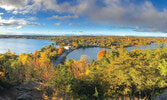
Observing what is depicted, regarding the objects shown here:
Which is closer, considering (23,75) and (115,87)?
(115,87)

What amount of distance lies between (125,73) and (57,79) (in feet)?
21.0

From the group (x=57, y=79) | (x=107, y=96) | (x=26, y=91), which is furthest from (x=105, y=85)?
(x=26, y=91)

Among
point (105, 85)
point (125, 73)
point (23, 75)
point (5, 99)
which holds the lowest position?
point (23, 75)

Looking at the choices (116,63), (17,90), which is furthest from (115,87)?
(17,90)

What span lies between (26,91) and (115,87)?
8441mm

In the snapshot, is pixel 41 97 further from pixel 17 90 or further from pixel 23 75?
pixel 23 75

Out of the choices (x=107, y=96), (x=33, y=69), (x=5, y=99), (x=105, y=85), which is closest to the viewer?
(x=5, y=99)

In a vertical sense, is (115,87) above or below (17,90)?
above

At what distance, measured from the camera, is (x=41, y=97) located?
11711 millimetres

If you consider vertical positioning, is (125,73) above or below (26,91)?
above

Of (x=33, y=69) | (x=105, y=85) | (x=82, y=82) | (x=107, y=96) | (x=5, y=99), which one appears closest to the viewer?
(x=5, y=99)

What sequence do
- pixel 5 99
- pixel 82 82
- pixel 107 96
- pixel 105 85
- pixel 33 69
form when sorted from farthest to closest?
pixel 33 69, pixel 82 82, pixel 105 85, pixel 107 96, pixel 5 99

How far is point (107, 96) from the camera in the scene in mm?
12398

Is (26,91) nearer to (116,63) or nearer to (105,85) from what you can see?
(105,85)
